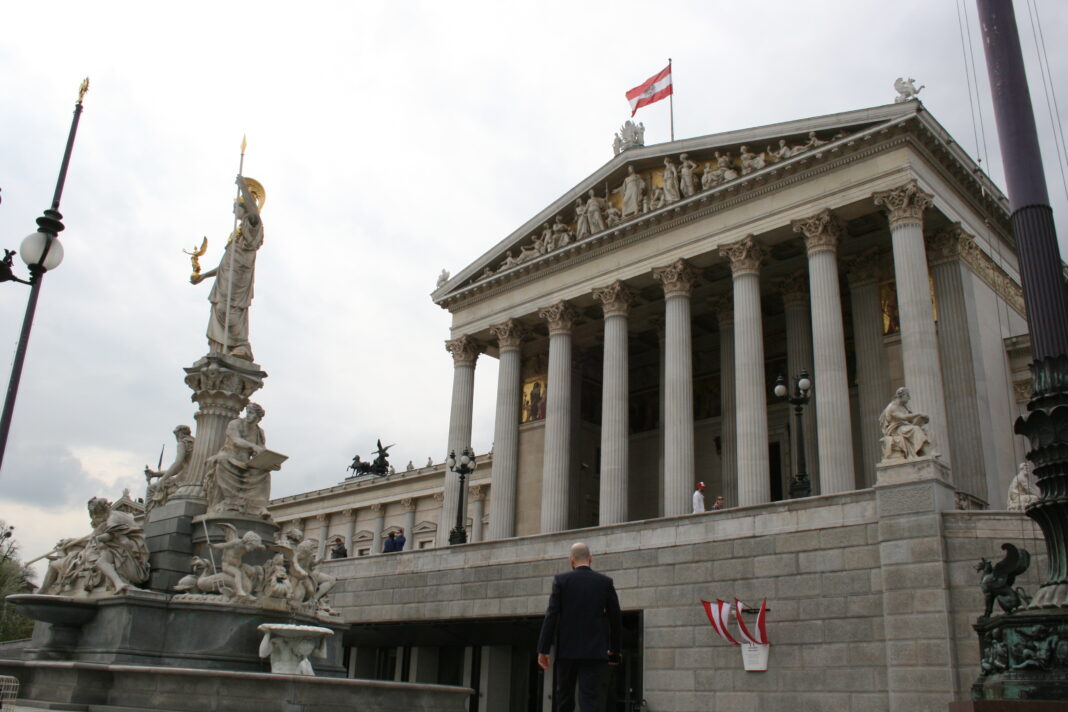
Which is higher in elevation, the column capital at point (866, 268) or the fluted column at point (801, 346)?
the column capital at point (866, 268)

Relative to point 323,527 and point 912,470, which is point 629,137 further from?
point 323,527

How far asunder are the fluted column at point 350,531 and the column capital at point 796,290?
4154cm

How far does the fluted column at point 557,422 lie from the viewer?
34844 mm

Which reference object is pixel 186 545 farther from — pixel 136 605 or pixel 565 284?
pixel 565 284

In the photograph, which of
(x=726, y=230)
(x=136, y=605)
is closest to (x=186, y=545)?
(x=136, y=605)

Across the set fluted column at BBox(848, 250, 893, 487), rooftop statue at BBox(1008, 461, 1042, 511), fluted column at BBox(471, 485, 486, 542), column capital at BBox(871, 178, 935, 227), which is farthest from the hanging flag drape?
fluted column at BBox(471, 485, 486, 542)

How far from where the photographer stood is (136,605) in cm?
1375

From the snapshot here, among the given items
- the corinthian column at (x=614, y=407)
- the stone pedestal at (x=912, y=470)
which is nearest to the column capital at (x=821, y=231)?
the corinthian column at (x=614, y=407)

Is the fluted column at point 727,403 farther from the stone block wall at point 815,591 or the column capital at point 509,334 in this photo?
the stone block wall at point 815,591

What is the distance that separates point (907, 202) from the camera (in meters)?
28.4

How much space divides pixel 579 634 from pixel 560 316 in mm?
30389

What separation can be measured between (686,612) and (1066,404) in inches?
609

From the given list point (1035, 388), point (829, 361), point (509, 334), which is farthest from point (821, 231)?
point (1035, 388)

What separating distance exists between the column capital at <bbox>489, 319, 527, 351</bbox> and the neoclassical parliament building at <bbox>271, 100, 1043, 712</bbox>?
0.33ft
